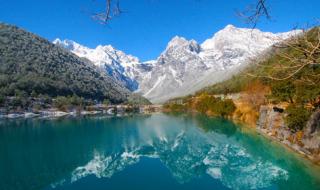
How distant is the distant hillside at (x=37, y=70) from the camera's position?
12875 cm

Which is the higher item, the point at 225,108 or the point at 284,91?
the point at 284,91

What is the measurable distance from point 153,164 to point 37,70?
5212 inches

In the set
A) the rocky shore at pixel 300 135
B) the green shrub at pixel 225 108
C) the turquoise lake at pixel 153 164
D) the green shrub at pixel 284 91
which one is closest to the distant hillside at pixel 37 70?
the green shrub at pixel 225 108

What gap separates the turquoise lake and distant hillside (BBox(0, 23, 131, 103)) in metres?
86.2

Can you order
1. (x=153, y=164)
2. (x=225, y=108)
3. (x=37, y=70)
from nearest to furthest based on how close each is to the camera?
(x=153, y=164) → (x=225, y=108) → (x=37, y=70)

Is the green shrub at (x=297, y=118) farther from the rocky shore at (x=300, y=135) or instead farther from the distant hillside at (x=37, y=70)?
the distant hillside at (x=37, y=70)

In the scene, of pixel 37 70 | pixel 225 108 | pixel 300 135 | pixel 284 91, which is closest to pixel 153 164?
pixel 300 135

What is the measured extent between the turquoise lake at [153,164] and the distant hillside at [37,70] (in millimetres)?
86231

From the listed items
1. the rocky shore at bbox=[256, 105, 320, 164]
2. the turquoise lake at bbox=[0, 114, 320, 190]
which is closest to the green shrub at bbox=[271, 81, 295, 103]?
the rocky shore at bbox=[256, 105, 320, 164]

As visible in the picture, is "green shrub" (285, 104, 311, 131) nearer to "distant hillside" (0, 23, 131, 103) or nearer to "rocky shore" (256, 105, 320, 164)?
"rocky shore" (256, 105, 320, 164)

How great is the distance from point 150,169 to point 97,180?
222 inches

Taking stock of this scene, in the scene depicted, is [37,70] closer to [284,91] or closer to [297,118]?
[284,91]

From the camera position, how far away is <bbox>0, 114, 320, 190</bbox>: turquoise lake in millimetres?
22422

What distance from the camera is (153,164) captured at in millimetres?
30703
